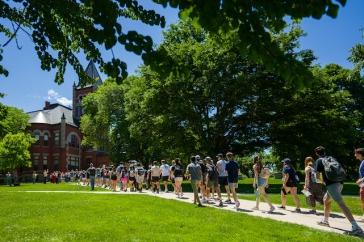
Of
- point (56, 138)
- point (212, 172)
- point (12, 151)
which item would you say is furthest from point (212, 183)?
point (56, 138)

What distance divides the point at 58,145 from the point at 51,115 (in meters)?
7.08

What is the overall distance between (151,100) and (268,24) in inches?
1254

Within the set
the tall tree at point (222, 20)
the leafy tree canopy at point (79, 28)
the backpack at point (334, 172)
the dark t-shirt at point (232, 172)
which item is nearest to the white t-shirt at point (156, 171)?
the dark t-shirt at point (232, 172)

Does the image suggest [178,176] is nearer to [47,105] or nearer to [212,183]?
[212,183]

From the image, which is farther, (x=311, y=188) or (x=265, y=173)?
(x=265, y=173)

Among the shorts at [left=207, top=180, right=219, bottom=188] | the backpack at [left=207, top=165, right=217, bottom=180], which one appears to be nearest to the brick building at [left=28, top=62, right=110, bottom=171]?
the shorts at [left=207, top=180, right=219, bottom=188]

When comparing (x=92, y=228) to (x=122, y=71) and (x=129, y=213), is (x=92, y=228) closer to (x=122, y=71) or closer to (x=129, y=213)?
(x=129, y=213)

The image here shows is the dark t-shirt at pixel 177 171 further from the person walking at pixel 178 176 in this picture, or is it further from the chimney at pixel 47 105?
the chimney at pixel 47 105

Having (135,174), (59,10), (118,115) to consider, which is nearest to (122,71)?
(59,10)

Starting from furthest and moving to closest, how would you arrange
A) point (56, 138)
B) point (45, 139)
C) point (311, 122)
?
point (56, 138), point (45, 139), point (311, 122)

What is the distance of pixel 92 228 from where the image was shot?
35.8ft

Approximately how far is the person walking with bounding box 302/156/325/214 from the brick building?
6214 centimetres

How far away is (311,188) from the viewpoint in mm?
14562

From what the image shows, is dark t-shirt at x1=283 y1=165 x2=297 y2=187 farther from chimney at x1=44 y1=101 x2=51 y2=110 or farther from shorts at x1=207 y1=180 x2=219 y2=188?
chimney at x1=44 y1=101 x2=51 y2=110
